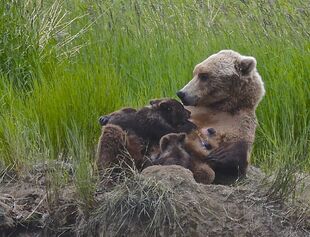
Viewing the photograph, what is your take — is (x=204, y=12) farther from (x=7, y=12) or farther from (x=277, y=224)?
(x=277, y=224)

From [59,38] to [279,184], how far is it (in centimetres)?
Answer: 441

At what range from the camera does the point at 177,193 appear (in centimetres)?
580

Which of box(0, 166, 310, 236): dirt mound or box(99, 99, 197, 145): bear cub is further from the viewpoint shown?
box(99, 99, 197, 145): bear cub

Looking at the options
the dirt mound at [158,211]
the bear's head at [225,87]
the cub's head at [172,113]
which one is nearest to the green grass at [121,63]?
the dirt mound at [158,211]

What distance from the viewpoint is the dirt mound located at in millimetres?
5719

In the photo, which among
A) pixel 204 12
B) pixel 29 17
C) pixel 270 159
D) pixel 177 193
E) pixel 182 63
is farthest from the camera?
pixel 204 12

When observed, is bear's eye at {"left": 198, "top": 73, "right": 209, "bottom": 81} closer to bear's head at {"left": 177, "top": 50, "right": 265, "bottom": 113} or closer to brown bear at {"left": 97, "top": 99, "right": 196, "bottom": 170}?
bear's head at {"left": 177, "top": 50, "right": 265, "bottom": 113}

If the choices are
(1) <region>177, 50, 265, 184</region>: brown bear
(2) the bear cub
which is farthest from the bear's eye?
(2) the bear cub

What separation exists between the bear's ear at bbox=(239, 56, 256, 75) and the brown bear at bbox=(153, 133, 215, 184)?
66cm

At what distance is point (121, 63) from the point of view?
930cm

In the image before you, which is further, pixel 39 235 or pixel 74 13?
pixel 74 13

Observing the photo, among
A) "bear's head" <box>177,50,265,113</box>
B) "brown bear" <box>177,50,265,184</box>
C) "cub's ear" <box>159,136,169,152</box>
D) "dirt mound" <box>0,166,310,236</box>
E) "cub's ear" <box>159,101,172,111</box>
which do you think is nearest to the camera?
"dirt mound" <box>0,166,310,236</box>

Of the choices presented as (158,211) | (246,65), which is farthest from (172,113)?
(158,211)

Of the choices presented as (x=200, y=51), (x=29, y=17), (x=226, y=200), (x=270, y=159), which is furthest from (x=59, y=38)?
(x=226, y=200)
